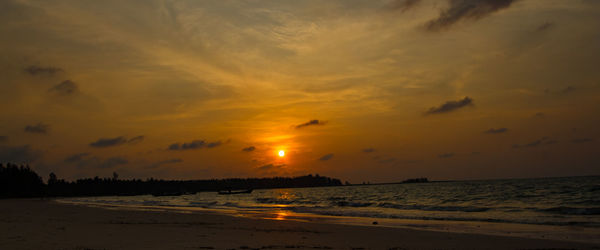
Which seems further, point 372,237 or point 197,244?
point 372,237

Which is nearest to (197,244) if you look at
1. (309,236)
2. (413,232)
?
(309,236)

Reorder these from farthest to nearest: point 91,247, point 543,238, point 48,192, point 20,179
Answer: point 48,192 < point 20,179 < point 543,238 < point 91,247

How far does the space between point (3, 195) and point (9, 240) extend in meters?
176

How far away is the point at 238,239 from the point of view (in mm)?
19844

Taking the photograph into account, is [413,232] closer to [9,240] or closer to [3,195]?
[9,240]

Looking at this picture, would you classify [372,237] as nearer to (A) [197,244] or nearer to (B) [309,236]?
(B) [309,236]

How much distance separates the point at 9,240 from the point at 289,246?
34.7ft

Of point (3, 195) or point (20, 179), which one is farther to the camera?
point (20, 179)

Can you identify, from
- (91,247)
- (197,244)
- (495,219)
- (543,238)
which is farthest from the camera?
(495,219)

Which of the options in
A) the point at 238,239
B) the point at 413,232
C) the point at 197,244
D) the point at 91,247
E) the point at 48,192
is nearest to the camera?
the point at 91,247

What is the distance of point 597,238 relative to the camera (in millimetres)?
21297

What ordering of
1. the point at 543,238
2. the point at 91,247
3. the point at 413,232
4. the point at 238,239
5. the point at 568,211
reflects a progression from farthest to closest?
the point at 568,211 → the point at 413,232 → the point at 543,238 → the point at 238,239 → the point at 91,247

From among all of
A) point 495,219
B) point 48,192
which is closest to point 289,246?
point 495,219

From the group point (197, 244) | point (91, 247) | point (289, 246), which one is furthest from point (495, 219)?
point (91, 247)
